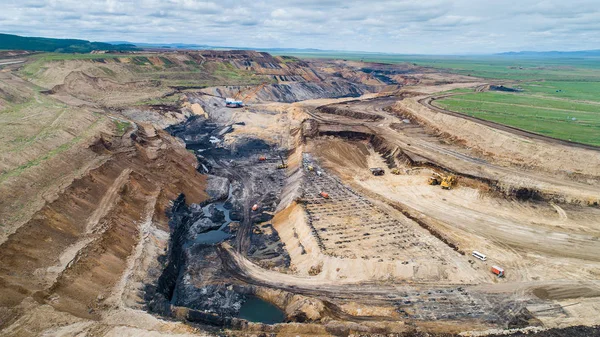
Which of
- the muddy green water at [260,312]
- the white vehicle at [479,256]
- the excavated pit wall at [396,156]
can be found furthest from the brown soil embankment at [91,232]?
the white vehicle at [479,256]

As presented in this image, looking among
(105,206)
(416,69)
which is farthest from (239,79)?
(416,69)

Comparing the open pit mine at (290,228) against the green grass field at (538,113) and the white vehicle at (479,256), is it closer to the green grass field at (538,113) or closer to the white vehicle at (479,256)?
the white vehicle at (479,256)

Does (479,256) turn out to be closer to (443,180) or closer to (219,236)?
(443,180)

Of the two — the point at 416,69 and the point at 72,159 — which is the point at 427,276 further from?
the point at 416,69

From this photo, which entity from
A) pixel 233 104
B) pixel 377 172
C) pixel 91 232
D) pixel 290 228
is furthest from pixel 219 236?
pixel 233 104

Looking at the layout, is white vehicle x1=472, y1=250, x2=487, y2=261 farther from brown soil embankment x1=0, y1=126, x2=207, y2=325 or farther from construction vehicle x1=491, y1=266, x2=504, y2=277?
brown soil embankment x1=0, y1=126, x2=207, y2=325

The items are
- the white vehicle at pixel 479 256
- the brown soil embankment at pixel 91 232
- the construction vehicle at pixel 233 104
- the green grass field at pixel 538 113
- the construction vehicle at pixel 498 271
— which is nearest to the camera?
the brown soil embankment at pixel 91 232

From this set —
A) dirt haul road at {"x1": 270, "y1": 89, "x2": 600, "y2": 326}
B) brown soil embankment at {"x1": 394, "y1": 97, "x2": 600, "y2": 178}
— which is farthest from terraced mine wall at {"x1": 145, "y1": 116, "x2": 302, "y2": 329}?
brown soil embankment at {"x1": 394, "y1": 97, "x2": 600, "y2": 178}
